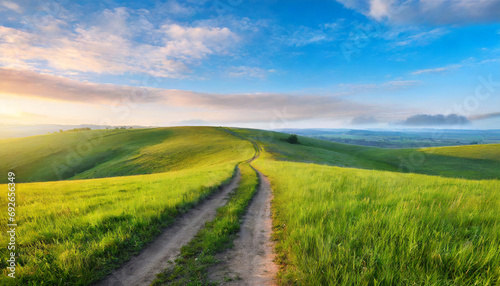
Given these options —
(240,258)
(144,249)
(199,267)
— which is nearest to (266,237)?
(240,258)

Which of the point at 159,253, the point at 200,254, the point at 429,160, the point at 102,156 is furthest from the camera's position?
the point at 429,160

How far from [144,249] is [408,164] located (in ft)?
270

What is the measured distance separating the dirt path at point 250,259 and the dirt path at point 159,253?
4.97 feet

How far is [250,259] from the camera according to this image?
16.7 ft

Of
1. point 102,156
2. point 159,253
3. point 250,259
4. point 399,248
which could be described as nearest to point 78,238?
point 159,253

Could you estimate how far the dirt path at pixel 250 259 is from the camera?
14.0 ft

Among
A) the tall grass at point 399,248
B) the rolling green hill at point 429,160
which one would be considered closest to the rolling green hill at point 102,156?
the rolling green hill at point 429,160

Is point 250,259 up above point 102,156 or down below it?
above

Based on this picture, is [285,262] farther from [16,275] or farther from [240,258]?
[16,275]

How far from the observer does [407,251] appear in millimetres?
3506

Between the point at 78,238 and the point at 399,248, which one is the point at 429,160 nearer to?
the point at 399,248

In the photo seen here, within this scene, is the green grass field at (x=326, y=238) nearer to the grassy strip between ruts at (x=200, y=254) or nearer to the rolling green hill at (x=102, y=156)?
the grassy strip between ruts at (x=200, y=254)

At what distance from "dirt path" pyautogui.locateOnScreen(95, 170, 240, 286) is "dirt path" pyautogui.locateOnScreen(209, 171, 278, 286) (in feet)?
4.97

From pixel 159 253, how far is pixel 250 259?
2.74m
